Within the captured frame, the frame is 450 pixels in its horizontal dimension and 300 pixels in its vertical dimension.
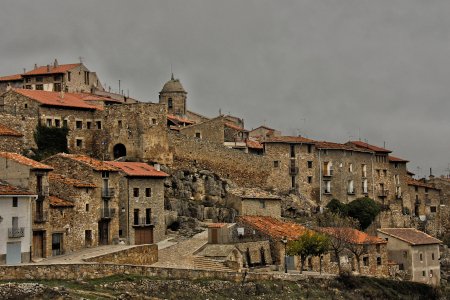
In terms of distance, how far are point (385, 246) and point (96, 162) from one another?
1251 inches

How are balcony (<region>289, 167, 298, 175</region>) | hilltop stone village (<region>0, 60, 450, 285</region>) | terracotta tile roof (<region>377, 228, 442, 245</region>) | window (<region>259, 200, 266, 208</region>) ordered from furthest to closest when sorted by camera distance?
balcony (<region>289, 167, 298, 175</region>), terracotta tile roof (<region>377, 228, 442, 245</region>), window (<region>259, 200, 266, 208</region>), hilltop stone village (<region>0, 60, 450, 285</region>)

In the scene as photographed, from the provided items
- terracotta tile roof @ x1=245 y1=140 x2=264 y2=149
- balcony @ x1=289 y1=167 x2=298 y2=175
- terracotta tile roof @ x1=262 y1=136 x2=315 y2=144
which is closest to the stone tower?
terracotta tile roof @ x1=245 y1=140 x2=264 y2=149

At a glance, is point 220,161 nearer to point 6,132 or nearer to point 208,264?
point 208,264

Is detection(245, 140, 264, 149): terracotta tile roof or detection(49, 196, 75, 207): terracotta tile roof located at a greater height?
detection(245, 140, 264, 149): terracotta tile roof

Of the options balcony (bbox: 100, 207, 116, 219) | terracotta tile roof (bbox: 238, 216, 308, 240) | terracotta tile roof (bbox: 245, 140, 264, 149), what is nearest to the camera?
balcony (bbox: 100, 207, 116, 219)

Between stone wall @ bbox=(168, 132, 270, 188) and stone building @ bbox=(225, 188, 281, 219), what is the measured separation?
581cm

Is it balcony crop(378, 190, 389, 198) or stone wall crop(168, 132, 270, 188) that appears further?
balcony crop(378, 190, 389, 198)

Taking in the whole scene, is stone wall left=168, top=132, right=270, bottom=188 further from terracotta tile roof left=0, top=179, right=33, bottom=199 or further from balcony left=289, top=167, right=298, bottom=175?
terracotta tile roof left=0, top=179, right=33, bottom=199

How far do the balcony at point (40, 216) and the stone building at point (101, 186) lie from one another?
6.01 meters

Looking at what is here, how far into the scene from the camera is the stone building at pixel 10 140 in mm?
71812

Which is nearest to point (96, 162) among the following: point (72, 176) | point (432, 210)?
point (72, 176)

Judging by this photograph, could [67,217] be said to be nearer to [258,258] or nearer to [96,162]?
[96,162]

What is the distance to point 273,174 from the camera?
99.8 m

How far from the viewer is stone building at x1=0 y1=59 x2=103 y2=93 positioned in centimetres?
11050
